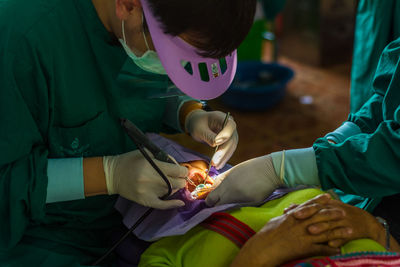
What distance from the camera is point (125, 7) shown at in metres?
1.00

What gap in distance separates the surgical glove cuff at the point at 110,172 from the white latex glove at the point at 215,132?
1.15 feet

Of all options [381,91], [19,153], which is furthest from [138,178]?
[381,91]

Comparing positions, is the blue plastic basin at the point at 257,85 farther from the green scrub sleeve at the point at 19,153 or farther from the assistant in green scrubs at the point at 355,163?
the green scrub sleeve at the point at 19,153

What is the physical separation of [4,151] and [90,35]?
376mm

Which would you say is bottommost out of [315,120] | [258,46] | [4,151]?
[315,120]

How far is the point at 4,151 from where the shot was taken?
99 cm

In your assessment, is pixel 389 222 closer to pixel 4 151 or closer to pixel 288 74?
pixel 4 151

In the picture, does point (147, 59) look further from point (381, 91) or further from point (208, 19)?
point (381, 91)

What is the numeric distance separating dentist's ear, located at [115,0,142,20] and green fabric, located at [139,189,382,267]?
575mm

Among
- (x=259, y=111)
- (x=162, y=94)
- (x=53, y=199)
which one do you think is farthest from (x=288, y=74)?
(x=53, y=199)

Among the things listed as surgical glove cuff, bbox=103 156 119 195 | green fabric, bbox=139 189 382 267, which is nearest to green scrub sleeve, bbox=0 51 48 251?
surgical glove cuff, bbox=103 156 119 195

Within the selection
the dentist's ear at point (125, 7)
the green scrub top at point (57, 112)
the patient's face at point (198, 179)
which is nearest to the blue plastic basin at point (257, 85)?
the patient's face at point (198, 179)

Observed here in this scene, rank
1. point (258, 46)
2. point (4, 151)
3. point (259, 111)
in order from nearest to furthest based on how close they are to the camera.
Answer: point (4, 151), point (259, 111), point (258, 46)

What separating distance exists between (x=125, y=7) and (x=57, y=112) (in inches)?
13.8
